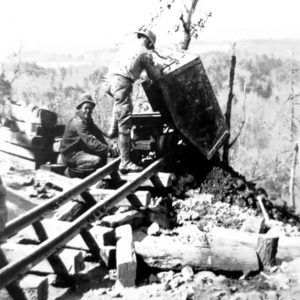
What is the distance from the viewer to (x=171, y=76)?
7445 mm

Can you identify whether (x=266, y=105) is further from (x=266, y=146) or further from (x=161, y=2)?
(x=161, y=2)

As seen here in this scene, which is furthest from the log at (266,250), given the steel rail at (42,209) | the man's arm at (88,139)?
the man's arm at (88,139)

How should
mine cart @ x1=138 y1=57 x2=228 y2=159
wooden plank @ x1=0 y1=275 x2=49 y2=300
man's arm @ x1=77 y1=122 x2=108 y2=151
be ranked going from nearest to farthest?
wooden plank @ x1=0 y1=275 x2=49 y2=300
mine cart @ x1=138 y1=57 x2=228 y2=159
man's arm @ x1=77 y1=122 x2=108 y2=151

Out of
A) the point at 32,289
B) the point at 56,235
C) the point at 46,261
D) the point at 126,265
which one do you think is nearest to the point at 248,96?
the point at 126,265

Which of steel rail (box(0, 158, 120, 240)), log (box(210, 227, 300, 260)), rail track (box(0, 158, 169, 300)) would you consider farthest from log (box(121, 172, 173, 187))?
log (box(210, 227, 300, 260))

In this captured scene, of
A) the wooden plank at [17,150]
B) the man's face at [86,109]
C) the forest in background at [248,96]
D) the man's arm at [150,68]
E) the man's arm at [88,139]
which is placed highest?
the man's arm at [150,68]

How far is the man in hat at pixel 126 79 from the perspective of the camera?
744cm

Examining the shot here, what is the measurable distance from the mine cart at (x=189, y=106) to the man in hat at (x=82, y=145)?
2.94 feet

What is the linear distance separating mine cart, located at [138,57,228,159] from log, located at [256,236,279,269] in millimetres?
2942

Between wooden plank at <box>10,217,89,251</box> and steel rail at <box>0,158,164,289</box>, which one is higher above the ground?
steel rail at <box>0,158,164,289</box>

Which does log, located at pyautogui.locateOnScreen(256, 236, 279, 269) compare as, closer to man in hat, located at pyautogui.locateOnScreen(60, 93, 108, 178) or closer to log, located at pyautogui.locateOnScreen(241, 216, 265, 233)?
log, located at pyautogui.locateOnScreen(241, 216, 265, 233)

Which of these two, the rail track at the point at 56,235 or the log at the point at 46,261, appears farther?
the log at the point at 46,261

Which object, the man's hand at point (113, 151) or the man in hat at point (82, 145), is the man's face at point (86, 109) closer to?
the man in hat at point (82, 145)

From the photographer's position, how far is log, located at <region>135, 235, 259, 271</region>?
4.96 m
